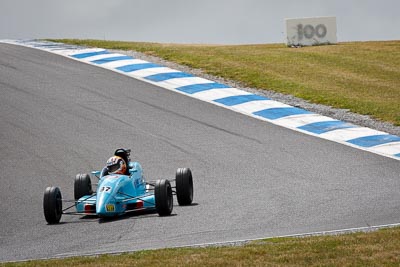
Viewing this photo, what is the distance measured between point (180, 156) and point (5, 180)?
3.23 metres

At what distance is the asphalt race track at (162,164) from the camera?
1184 cm

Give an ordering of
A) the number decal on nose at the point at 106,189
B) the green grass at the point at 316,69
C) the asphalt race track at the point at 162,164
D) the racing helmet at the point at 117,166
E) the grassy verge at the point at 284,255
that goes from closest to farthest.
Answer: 1. the grassy verge at the point at 284,255
2. the asphalt race track at the point at 162,164
3. the number decal on nose at the point at 106,189
4. the racing helmet at the point at 117,166
5. the green grass at the point at 316,69

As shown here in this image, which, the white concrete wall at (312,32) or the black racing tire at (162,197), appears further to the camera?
the white concrete wall at (312,32)

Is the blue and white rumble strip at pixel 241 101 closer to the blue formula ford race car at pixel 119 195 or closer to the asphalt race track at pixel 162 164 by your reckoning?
the asphalt race track at pixel 162 164

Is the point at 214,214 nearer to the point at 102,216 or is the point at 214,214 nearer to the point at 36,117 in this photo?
the point at 102,216

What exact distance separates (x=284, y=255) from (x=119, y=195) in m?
4.26

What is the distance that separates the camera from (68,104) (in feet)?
74.0

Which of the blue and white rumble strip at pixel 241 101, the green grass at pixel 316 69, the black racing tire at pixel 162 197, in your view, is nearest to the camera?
the black racing tire at pixel 162 197

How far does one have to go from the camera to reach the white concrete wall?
3306 cm

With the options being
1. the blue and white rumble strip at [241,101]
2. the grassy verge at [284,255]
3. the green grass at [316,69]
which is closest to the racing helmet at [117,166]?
the grassy verge at [284,255]

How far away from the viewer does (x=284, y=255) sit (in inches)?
369

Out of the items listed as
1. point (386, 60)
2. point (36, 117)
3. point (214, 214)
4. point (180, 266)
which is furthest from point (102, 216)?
point (386, 60)

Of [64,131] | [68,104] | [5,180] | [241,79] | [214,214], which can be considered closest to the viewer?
[214,214]

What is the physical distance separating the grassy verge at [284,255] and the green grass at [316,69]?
11258mm
